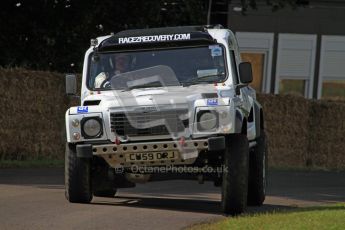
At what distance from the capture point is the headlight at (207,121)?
10.3 meters

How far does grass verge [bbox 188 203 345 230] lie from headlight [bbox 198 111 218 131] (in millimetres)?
1150

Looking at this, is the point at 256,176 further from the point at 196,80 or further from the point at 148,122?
the point at 148,122

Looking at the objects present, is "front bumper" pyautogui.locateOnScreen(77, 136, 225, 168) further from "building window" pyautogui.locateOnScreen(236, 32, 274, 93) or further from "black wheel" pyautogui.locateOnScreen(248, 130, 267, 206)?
"building window" pyautogui.locateOnScreen(236, 32, 274, 93)

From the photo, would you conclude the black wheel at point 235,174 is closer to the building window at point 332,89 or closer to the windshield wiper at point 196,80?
the windshield wiper at point 196,80

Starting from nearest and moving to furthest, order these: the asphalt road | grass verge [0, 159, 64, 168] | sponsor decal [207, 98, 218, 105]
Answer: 1. the asphalt road
2. sponsor decal [207, 98, 218, 105]
3. grass verge [0, 159, 64, 168]

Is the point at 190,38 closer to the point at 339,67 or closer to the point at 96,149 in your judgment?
the point at 96,149

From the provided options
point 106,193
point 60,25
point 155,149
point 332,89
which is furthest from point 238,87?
point 332,89

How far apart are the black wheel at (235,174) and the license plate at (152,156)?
67 centimetres

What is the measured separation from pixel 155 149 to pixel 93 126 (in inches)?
34.2

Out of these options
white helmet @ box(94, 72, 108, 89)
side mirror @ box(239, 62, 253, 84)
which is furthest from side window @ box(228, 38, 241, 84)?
white helmet @ box(94, 72, 108, 89)

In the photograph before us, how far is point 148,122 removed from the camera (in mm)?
10516

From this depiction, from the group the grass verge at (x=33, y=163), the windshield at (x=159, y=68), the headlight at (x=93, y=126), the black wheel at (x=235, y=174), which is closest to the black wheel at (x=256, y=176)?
the windshield at (x=159, y=68)

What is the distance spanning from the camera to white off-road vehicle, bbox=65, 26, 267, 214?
10336mm

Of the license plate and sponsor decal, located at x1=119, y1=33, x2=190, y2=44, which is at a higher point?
sponsor decal, located at x1=119, y1=33, x2=190, y2=44
